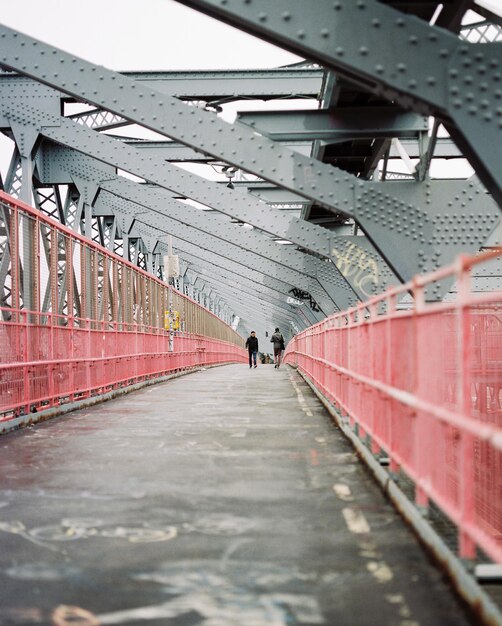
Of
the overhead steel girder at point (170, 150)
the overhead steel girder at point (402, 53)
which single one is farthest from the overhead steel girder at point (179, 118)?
the overhead steel girder at point (170, 150)

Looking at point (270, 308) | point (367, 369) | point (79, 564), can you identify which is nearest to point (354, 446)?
point (367, 369)

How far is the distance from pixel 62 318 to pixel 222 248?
41.2 ft

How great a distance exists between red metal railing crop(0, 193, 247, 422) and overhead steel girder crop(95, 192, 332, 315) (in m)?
2.26

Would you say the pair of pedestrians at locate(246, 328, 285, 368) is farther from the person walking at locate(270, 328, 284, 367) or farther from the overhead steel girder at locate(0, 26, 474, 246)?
the overhead steel girder at locate(0, 26, 474, 246)

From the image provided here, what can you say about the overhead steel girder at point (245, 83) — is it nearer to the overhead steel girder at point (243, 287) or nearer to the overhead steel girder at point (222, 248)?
the overhead steel girder at point (222, 248)

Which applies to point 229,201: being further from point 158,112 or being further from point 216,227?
point 158,112

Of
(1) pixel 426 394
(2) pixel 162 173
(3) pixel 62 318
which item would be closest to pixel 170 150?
(2) pixel 162 173

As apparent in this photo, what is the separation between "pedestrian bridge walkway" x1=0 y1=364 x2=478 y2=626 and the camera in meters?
4.39

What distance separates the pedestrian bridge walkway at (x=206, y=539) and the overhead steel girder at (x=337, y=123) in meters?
5.20

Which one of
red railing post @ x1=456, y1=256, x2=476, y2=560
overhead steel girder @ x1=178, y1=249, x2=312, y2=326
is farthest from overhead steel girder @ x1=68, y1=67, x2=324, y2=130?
overhead steel girder @ x1=178, y1=249, x2=312, y2=326

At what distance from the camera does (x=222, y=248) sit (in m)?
28.5

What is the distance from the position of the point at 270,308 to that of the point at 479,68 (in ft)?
169

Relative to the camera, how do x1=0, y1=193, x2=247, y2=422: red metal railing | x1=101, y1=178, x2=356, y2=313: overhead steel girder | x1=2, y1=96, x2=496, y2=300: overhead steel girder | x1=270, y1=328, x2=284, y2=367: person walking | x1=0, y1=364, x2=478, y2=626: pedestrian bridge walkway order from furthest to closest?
x1=270, y1=328, x2=284, y2=367: person walking, x1=101, y1=178, x2=356, y2=313: overhead steel girder, x1=0, y1=193, x2=247, y2=422: red metal railing, x1=2, y1=96, x2=496, y2=300: overhead steel girder, x1=0, y1=364, x2=478, y2=626: pedestrian bridge walkway

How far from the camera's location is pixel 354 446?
10320 mm
